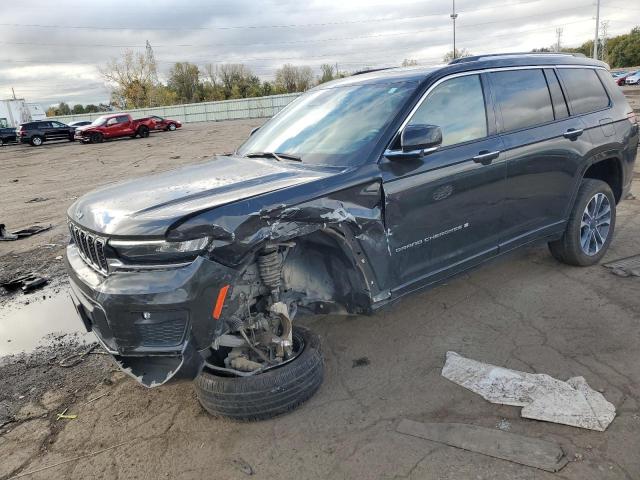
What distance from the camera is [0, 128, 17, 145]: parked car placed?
110ft

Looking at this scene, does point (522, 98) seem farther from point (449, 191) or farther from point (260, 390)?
point (260, 390)

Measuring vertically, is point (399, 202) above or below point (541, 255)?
above

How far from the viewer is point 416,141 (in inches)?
124

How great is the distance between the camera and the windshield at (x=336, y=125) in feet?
11.1

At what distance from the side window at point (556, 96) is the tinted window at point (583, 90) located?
10 centimetres

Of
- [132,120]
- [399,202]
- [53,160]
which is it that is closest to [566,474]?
[399,202]

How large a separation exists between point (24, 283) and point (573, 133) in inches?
235

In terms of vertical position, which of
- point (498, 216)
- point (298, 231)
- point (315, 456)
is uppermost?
point (298, 231)

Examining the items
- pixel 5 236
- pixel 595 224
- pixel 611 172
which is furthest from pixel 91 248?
pixel 5 236

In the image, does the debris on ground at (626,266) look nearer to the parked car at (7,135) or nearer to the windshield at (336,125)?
the windshield at (336,125)

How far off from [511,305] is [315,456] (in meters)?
2.37

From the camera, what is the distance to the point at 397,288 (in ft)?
11.0

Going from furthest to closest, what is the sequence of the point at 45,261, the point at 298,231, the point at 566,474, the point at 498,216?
the point at 45,261, the point at 498,216, the point at 298,231, the point at 566,474

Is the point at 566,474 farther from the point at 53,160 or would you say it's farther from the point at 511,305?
the point at 53,160
